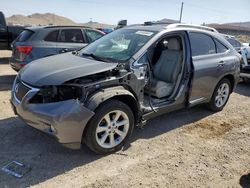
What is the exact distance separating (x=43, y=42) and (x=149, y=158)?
4.91 meters

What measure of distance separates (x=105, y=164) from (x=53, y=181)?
72 cm

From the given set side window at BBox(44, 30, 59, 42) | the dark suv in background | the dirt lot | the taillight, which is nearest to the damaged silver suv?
the dirt lot

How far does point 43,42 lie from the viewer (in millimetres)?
7684

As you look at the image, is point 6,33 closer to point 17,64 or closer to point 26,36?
point 26,36

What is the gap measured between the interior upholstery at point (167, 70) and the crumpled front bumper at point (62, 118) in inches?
65.0

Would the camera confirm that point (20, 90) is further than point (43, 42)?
No

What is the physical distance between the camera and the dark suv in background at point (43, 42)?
7445 millimetres

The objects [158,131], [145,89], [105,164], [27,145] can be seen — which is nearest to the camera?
[105,164]

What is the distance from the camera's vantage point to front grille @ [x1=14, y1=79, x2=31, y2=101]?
3.93 metres

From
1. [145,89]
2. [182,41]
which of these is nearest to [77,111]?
[145,89]

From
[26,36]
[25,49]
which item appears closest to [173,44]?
[25,49]

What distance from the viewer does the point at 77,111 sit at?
3.56 m

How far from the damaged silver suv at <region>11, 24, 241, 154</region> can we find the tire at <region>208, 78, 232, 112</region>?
3cm

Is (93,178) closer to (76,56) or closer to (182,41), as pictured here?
(76,56)
